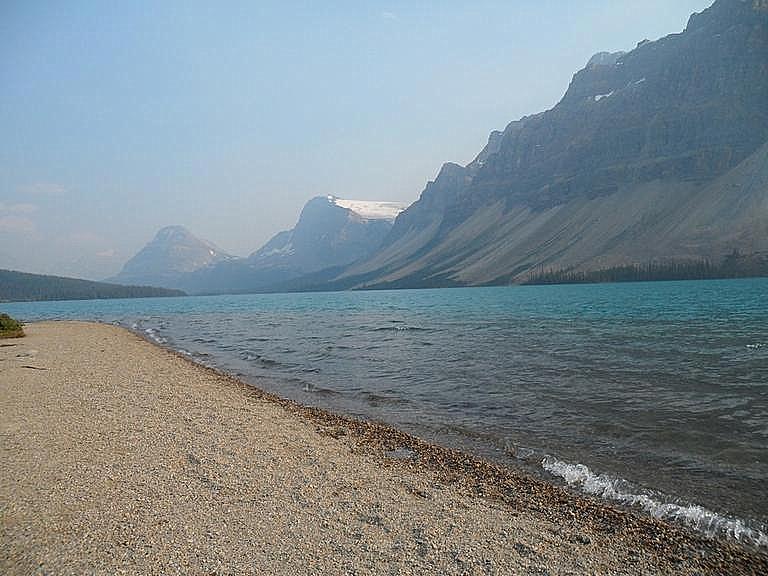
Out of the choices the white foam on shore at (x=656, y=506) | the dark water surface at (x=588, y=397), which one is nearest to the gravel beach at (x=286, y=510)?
the white foam on shore at (x=656, y=506)

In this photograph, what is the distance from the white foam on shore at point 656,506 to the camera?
973 centimetres

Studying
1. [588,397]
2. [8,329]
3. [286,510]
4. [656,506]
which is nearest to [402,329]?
[588,397]

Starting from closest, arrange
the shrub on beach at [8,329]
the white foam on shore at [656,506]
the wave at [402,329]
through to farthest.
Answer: the white foam on shore at [656,506] → the shrub on beach at [8,329] → the wave at [402,329]

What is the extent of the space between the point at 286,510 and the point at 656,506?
8.44 metres

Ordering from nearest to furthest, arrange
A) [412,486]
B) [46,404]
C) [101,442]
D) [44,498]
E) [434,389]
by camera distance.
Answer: [44,498] → [412,486] → [101,442] → [46,404] → [434,389]

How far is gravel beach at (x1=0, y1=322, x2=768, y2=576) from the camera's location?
8281mm

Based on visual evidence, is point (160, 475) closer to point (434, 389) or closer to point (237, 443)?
point (237, 443)

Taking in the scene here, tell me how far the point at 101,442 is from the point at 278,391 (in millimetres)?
11968

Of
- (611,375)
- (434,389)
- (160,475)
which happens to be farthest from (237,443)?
(611,375)

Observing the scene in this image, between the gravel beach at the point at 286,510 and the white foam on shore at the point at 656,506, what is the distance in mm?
582

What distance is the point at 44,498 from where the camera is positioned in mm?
10570

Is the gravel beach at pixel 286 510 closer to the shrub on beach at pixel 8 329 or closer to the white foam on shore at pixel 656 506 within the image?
the white foam on shore at pixel 656 506

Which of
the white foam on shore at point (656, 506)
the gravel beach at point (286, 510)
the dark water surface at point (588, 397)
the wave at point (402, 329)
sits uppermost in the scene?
the gravel beach at point (286, 510)

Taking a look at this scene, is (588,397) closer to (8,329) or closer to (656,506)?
(656,506)
